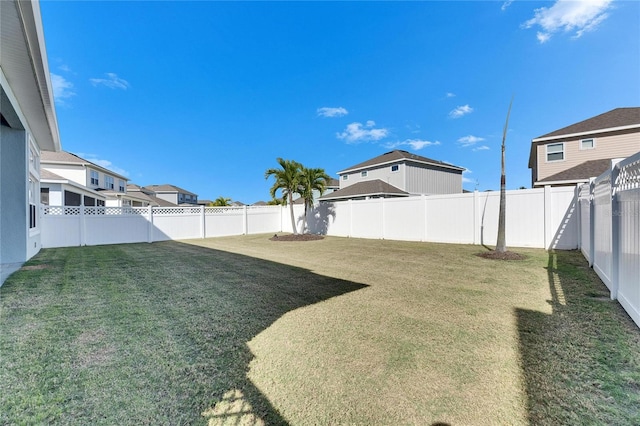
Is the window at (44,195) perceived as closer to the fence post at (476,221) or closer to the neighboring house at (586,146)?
the fence post at (476,221)

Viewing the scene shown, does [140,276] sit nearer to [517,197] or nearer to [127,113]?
[517,197]

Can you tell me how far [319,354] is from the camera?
2508 mm

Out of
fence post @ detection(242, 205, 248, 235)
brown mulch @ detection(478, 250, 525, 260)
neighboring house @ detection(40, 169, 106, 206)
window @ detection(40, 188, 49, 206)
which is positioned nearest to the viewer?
brown mulch @ detection(478, 250, 525, 260)

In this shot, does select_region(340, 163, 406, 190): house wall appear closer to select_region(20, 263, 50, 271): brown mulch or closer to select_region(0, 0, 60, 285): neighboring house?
select_region(0, 0, 60, 285): neighboring house

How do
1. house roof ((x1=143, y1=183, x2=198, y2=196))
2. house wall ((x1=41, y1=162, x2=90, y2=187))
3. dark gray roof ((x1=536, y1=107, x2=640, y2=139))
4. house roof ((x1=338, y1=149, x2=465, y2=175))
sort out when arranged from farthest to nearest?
house roof ((x1=143, y1=183, x2=198, y2=196))
house wall ((x1=41, y1=162, x2=90, y2=187))
house roof ((x1=338, y1=149, x2=465, y2=175))
dark gray roof ((x1=536, y1=107, x2=640, y2=139))

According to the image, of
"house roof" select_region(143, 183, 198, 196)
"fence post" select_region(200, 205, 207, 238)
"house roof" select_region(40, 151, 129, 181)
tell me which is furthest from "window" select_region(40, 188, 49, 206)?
"house roof" select_region(143, 183, 198, 196)

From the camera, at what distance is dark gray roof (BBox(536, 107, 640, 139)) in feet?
42.6

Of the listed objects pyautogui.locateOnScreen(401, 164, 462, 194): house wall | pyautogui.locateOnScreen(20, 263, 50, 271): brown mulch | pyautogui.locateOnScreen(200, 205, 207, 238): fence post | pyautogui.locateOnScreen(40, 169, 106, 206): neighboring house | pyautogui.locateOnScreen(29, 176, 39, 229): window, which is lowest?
pyautogui.locateOnScreen(20, 263, 50, 271): brown mulch

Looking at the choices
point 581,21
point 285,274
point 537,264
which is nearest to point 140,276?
point 285,274

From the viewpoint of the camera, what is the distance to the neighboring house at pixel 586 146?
12.7 m

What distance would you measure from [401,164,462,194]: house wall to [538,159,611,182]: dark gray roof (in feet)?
29.7

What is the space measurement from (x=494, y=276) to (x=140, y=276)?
7.76m

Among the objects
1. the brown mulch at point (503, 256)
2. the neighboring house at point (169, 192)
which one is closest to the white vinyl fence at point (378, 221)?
the brown mulch at point (503, 256)

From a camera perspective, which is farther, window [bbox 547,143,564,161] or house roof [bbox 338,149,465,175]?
house roof [bbox 338,149,465,175]
